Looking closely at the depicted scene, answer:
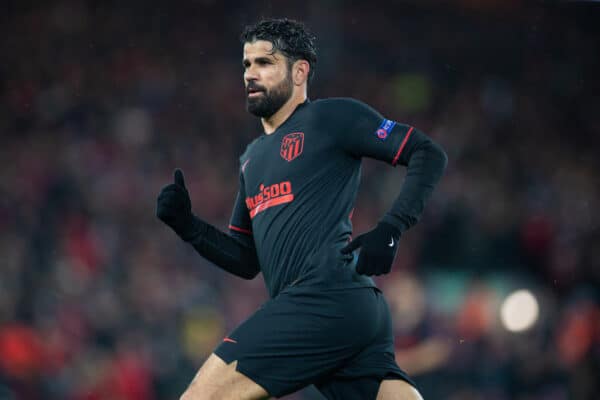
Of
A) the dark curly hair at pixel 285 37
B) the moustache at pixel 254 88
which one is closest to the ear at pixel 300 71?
the dark curly hair at pixel 285 37

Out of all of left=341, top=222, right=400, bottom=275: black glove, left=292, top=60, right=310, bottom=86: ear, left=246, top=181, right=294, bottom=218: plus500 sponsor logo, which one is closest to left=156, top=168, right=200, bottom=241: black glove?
left=246, top=181, right=294, bottom=218: plus500 sponsor logo

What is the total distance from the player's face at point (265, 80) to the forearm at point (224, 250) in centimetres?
53

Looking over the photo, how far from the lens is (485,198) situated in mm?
8344

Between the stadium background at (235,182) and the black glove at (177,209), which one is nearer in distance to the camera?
the black glove at (177,209)

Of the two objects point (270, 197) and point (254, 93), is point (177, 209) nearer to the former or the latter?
point (270, 197)

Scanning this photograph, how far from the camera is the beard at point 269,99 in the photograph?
2.95 metres

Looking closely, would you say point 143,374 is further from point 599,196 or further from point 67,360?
point 599,196

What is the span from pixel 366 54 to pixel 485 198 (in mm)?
2788

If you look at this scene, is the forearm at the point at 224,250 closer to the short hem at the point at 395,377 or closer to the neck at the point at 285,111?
the neck at the point at 285,111

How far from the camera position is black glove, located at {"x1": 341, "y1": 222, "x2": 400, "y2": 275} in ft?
8.18

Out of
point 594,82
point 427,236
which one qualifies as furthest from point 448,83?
point 427,236

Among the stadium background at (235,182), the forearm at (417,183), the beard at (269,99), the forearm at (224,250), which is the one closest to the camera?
the forearm at (417,183)

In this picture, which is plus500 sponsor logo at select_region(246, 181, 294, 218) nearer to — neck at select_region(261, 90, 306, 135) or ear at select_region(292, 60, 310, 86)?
neck at select_region(261, 90, 306, 135)

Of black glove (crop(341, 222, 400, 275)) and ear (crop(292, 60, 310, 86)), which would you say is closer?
black glove (crop(341, 222, 400, 275))
